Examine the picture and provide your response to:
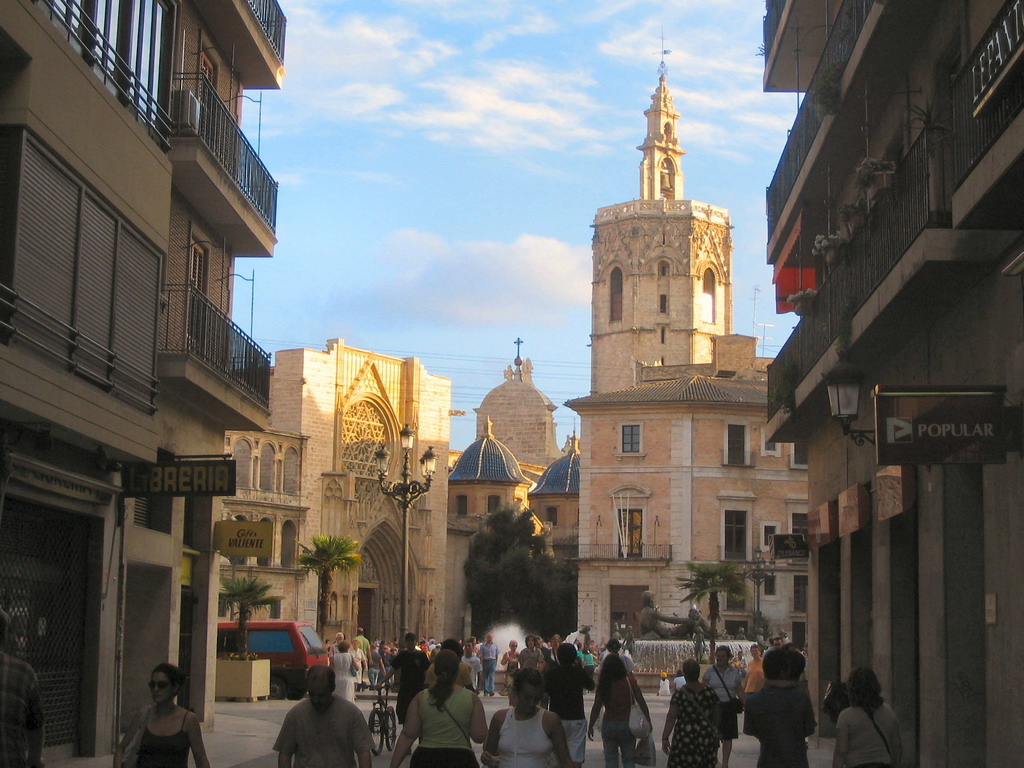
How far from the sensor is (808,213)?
22.6m

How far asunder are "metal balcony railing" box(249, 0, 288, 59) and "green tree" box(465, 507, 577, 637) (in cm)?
5303

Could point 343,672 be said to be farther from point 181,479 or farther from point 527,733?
point 527,733

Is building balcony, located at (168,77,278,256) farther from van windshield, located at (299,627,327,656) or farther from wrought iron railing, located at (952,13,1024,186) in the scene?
van windshield, located at (299,627,327,656)

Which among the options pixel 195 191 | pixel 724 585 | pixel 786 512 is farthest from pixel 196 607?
pixel 786 512

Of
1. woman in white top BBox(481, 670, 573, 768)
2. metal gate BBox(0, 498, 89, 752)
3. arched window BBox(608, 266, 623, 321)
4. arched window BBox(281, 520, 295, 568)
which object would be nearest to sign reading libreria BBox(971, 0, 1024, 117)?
woman in white top BBox(481, 670, 573, 768)

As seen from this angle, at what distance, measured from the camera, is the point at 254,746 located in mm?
20031

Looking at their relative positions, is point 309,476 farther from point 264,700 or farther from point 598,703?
point 598,703

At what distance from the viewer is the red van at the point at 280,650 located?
33.7m

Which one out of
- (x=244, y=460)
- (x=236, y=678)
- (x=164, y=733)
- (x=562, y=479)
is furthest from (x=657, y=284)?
(x=164, y=733)

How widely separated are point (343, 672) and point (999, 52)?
687 inches

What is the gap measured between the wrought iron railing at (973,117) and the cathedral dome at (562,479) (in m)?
80.2

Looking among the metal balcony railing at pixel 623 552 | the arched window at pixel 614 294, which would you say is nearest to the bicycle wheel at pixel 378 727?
the metal balcony railing at pixel 623 552

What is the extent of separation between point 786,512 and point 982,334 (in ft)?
164

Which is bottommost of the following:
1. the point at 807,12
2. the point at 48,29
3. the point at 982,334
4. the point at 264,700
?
the point at 264,700
